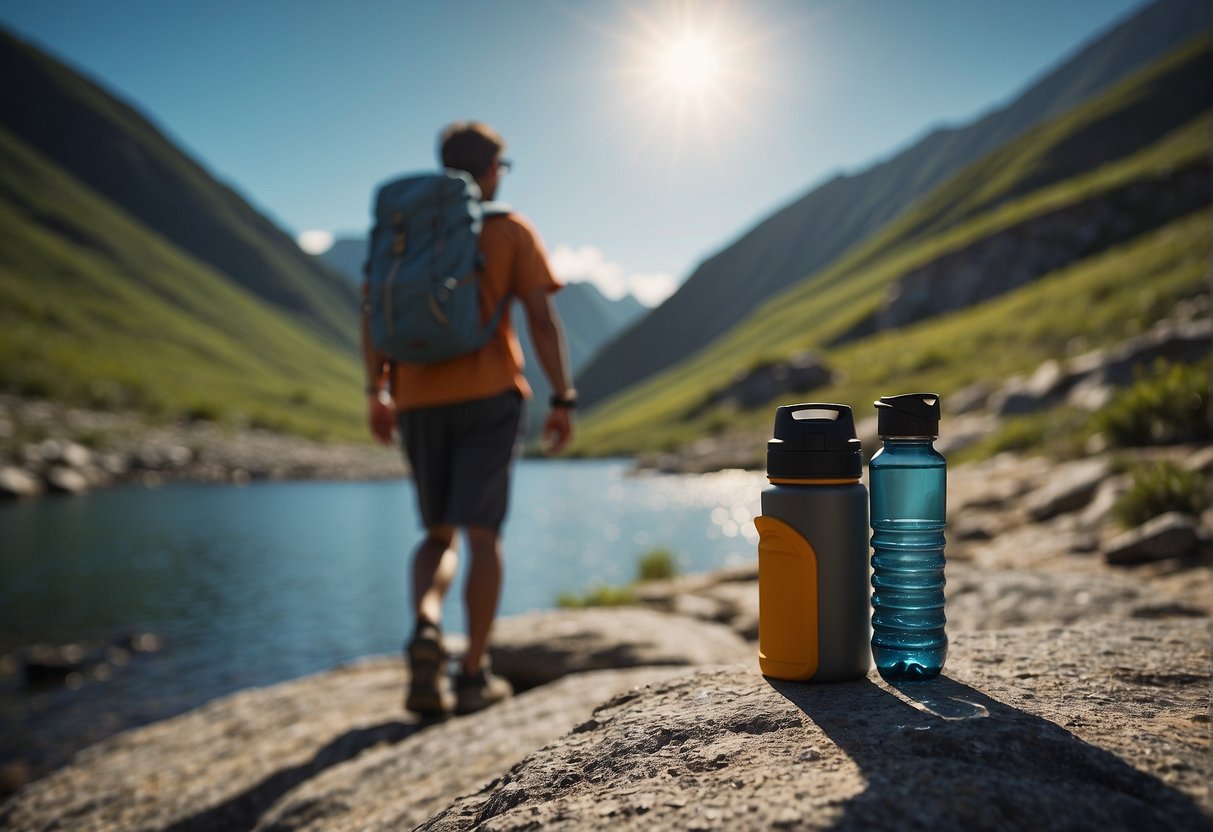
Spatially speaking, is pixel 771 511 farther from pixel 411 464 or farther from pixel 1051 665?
pixel 411 464

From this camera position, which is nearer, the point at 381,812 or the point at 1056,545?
the point at 381,812

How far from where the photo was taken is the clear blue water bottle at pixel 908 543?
6.83 feet

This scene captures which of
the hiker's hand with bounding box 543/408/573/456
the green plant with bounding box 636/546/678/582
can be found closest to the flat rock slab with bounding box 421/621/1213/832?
the hiker's hand with bounding box 543/408/573/456

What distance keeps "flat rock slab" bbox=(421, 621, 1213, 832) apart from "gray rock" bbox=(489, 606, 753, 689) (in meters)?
2.99

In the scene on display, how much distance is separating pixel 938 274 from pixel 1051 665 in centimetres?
6158

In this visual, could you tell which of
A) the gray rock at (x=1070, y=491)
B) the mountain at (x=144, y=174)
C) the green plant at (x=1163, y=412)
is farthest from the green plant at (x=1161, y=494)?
the mountain at (x=144, y=174)

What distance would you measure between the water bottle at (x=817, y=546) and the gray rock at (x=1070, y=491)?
24.3ft

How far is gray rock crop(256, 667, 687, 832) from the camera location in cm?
290

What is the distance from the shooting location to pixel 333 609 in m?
14.0

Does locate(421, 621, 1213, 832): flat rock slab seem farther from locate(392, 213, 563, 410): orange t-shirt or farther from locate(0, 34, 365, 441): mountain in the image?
locate(0, 34, 365, 441): mountain

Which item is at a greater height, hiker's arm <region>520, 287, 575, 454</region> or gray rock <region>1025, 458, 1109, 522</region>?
hiker's arm <region>520, 287, 575, 454</region>

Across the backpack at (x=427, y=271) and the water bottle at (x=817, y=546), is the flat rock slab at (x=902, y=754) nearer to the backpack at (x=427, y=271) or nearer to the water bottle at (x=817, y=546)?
the water bottle at (x=817, y=546)

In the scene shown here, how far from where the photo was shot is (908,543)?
216cm

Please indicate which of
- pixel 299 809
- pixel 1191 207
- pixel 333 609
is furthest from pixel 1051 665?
pixel 1191 207
